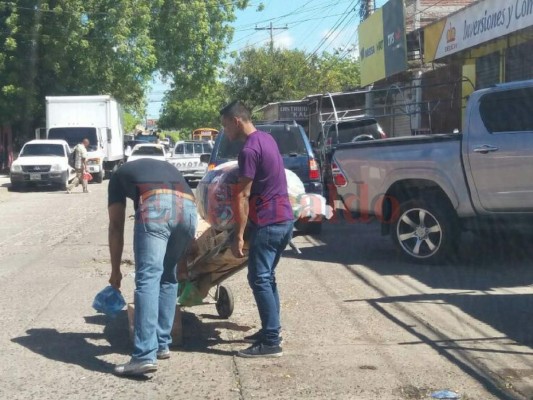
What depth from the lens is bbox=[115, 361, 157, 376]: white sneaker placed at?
562cm

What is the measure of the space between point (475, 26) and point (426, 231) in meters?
8.29

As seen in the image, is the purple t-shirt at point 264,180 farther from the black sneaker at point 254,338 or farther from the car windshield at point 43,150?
the car windshield at point 43,150

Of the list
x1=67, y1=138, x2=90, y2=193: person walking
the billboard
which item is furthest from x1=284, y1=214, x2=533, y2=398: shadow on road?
x1=67, y1=138, x2=90, y2=193: person walking

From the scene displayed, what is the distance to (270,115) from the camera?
123ft

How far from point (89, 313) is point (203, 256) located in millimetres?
1692

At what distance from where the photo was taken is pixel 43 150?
87.9ft

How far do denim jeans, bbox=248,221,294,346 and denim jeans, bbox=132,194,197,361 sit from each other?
0.48m

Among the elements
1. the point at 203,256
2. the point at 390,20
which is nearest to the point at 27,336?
the point at 203,256

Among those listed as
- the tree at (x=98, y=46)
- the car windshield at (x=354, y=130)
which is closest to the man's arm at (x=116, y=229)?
the car windshield at (x=354, y=130)

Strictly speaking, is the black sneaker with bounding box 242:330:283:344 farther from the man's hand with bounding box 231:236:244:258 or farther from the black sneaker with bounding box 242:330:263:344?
the man's hand with bounding box 231:236:244:258

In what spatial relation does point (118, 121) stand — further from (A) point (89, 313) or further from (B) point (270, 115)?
(A) point (89, 313)

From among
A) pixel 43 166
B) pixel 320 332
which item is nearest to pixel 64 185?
pixel 43 166

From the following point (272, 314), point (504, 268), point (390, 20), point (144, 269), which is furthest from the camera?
point (390, 20)

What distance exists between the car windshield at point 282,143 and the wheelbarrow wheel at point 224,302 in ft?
18.7
